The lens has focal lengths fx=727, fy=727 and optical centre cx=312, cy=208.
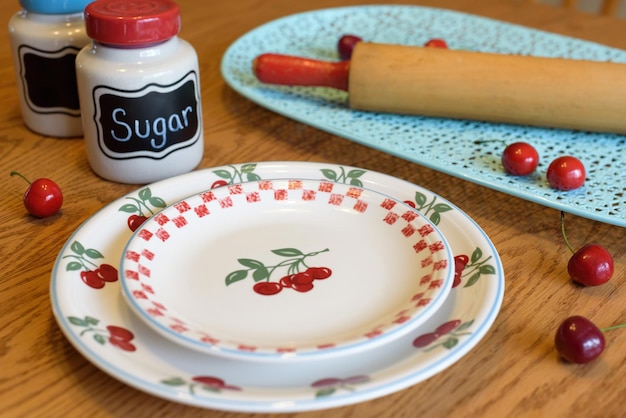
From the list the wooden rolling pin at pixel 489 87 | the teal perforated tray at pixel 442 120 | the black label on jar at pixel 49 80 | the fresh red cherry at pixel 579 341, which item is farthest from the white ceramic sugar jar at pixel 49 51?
the fresh red cherry at pixel 579 341

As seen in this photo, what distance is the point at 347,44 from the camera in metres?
1.05

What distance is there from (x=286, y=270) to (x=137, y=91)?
257mm

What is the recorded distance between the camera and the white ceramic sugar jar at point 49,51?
2.60 feet

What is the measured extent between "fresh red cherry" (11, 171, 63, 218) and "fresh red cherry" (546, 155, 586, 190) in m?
0.49

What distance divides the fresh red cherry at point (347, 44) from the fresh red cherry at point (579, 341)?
0.62 metres

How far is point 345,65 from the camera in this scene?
0.91m

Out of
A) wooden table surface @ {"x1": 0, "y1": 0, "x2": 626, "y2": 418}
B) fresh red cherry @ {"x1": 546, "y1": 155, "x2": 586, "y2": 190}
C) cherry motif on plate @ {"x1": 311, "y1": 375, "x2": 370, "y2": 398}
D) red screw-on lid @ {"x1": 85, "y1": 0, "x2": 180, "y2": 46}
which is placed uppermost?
red screw-on lid @ {"x1": 85, "y1": 0, "x2": 180, "y2": 46}

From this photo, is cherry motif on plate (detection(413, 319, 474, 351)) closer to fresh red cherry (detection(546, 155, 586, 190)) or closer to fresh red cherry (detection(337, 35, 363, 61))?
fresh red cherry (detection(546, 155, 586, 190))

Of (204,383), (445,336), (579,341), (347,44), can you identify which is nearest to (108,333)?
(204,383)

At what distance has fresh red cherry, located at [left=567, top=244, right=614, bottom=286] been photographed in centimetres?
61

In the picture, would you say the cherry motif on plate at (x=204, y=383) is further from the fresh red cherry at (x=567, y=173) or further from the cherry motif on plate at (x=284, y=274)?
the fresh red cherry at (x=567, y=173)

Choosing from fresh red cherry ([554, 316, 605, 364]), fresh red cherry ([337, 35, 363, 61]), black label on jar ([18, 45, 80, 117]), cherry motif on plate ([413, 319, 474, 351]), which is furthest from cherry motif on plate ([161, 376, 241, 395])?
fresh red cherry ([337, 35, 363, 61])

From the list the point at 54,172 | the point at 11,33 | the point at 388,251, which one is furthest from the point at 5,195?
the point at 388,251

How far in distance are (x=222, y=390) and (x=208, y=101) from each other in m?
0.59
